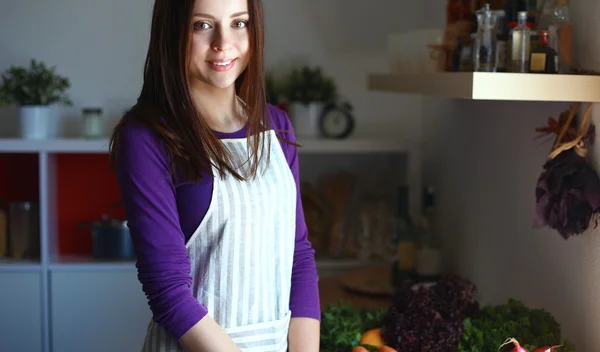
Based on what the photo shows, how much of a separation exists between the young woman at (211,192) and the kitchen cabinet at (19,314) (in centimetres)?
149

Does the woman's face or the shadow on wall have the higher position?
the shadow on wall

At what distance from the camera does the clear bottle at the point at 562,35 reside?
1564 mm

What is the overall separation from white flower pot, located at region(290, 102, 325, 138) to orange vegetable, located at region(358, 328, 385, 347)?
1.23 metres

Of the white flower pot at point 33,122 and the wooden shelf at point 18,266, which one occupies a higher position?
the white flower pot at point 33,122

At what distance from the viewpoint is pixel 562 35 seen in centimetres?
158

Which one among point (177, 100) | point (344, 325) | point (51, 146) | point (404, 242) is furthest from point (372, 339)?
point (51, 146)

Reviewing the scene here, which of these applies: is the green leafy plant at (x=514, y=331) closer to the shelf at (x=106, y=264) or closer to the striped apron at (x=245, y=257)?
the striped apron at (x=245, y=257)

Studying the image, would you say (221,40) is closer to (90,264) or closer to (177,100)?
(177,100)

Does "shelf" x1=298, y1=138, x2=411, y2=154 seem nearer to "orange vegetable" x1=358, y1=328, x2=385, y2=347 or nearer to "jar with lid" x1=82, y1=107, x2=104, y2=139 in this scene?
"jar with lid" x1=82, y1=107, x2=104, y2=139

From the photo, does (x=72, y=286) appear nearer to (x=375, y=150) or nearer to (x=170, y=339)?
(x=375, y=150)

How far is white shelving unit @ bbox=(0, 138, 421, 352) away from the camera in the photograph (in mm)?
2693

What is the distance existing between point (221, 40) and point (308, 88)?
1.63m

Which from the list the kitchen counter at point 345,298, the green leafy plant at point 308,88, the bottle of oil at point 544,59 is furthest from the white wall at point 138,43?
the bottle of oil at point 544,59

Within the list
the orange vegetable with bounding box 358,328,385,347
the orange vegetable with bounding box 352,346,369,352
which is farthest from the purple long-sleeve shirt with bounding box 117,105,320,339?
the orange vegetable with bounding box 358,328,385,347
